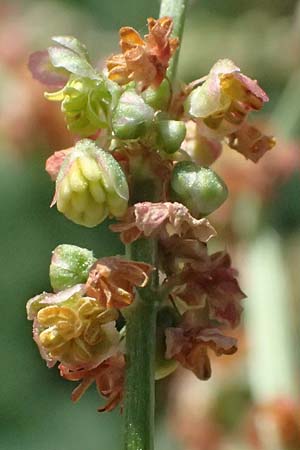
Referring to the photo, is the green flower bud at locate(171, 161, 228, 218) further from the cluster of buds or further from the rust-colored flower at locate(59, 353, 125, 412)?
the rust-colored flower at locate(59, 353, 125, 412)

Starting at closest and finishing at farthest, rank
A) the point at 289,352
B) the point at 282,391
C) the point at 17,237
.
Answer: the point at 282,391 → the point at 289,352 → the point at 17,237

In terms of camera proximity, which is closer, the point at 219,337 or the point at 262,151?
the point at 219,337

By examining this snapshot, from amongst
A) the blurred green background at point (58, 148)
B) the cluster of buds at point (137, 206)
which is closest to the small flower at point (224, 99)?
the cluster of buds at point (137, 206)

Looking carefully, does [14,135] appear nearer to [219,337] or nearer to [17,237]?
[17,237]

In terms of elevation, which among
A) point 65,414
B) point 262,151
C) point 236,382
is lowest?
point 65,414

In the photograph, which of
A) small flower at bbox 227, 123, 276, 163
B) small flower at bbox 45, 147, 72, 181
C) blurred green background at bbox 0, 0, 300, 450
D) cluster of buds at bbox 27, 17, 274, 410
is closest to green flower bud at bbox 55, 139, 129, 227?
cluster of buds at bbox 27, 17, 274, 410

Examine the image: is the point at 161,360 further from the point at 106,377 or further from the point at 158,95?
the point at 158,95

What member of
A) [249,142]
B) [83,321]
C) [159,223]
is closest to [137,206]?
[159,223]

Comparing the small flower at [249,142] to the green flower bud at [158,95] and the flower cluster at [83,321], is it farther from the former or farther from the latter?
the flower cluster at [83,321]

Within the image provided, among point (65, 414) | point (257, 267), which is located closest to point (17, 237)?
point (65, 414)
